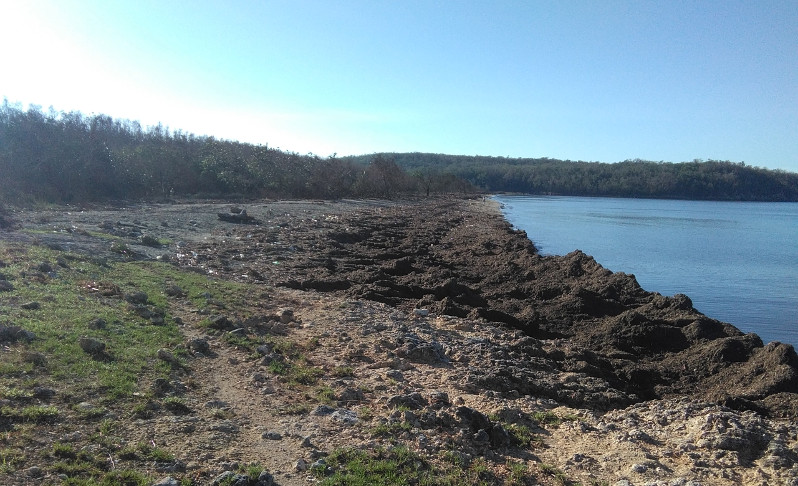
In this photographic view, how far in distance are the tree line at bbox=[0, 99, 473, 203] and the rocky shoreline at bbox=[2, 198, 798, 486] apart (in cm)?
1819

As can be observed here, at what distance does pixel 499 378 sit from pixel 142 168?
138ft

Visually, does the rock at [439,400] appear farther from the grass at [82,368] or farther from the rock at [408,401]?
the grass at [82,368]

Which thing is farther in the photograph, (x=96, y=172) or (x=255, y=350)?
(x=96, y=172)

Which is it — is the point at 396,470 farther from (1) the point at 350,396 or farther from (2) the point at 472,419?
(1) the point at 350,396

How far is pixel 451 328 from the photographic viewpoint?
11.8m

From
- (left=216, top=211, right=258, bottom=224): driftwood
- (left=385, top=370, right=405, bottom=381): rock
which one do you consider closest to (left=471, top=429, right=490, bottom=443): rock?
(left=385, top=370, right=405, bottom=381): rock

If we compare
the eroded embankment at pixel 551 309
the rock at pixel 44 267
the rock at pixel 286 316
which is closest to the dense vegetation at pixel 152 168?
the eroded embankment at pixel 551 309

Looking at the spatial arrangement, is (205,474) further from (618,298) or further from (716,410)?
(618,298)

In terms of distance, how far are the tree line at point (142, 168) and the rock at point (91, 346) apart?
25.2 m

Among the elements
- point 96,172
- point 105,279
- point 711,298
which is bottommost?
point 711,298

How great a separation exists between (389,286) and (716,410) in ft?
32.7

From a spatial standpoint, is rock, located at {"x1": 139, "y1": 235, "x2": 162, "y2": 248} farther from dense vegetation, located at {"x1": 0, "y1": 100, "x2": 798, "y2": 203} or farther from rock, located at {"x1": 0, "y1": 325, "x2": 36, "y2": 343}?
dense vegetation, located at {"x1": 0, "y1": 100, "x2": 798, "y2": 203}

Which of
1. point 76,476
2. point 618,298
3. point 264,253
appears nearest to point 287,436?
point 76,476

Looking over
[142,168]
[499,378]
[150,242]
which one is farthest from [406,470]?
[142,168]
